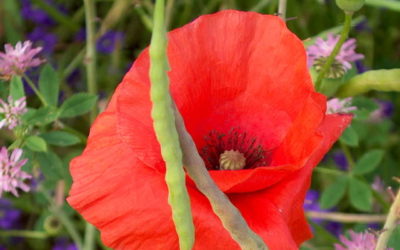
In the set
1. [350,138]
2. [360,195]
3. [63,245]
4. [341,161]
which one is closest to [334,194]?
[360,195]

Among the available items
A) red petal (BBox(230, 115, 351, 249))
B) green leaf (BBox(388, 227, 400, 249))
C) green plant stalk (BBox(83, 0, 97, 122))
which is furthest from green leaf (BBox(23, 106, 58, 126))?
green leaf (BBox(388, 227, 400, 249))

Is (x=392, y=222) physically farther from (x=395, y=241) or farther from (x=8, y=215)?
(x=8, y=215)

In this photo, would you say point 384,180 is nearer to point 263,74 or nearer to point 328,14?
point 328,14

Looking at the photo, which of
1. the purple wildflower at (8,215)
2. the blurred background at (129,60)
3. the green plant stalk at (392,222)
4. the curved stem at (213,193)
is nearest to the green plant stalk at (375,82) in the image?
the green plant stalk at (392,222)

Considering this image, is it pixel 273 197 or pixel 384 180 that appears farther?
pixel 384 180

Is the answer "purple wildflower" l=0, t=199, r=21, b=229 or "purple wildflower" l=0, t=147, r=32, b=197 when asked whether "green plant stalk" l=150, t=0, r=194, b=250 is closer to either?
"purple wildflower" l=0, t=147, r=32, b=197

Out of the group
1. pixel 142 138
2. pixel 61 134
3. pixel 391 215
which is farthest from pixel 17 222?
pixel 391 215
